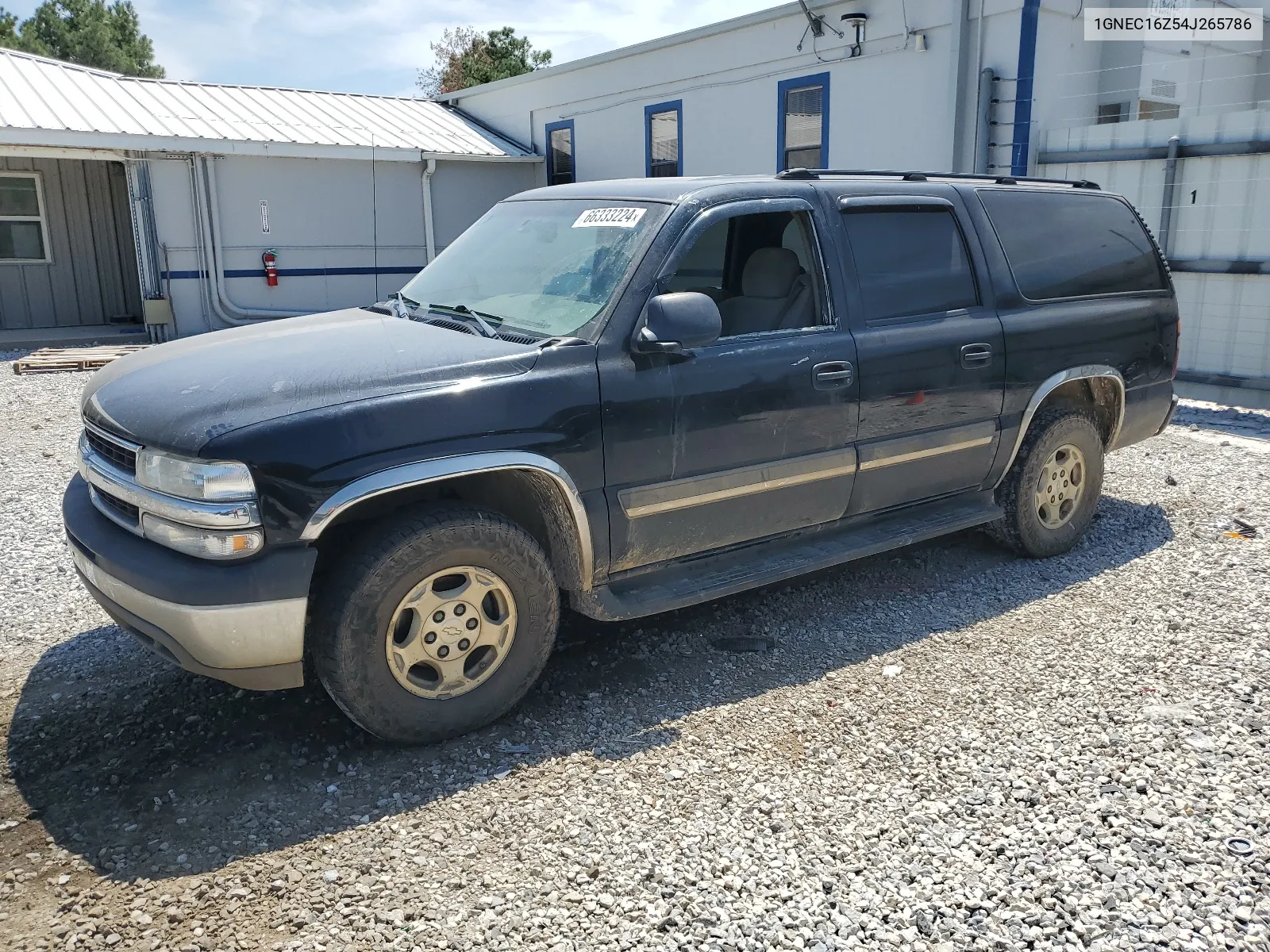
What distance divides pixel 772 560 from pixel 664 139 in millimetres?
13359

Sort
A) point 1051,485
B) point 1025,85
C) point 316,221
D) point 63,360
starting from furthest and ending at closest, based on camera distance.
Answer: point 316,221 → point 63,360 → point 1025,85 → point 1051,485

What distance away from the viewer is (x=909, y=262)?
4680 mm

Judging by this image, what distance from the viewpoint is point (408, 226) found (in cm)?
1800

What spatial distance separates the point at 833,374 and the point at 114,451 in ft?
9.25

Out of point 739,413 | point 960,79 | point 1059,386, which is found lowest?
point 1059,386

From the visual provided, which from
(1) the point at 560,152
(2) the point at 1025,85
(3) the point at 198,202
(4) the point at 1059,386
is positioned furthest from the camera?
(1) the point at 560,152

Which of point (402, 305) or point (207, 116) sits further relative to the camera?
point (207, 116)

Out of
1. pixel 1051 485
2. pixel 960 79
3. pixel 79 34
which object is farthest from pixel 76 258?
pixel 79 34

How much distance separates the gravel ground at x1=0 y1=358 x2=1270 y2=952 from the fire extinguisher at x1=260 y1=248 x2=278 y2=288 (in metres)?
12.3

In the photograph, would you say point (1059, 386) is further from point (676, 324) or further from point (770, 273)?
point (676, 324)

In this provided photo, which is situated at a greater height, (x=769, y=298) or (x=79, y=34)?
(x=79, y=34)

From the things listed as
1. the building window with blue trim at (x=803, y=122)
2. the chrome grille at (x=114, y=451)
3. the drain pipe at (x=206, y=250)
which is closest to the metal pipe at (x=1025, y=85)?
the building window with blue trim at (x=803, y=122)

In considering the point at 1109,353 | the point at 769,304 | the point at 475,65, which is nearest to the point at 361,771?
the point at 769,304

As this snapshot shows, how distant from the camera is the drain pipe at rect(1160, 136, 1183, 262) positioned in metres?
9.48
